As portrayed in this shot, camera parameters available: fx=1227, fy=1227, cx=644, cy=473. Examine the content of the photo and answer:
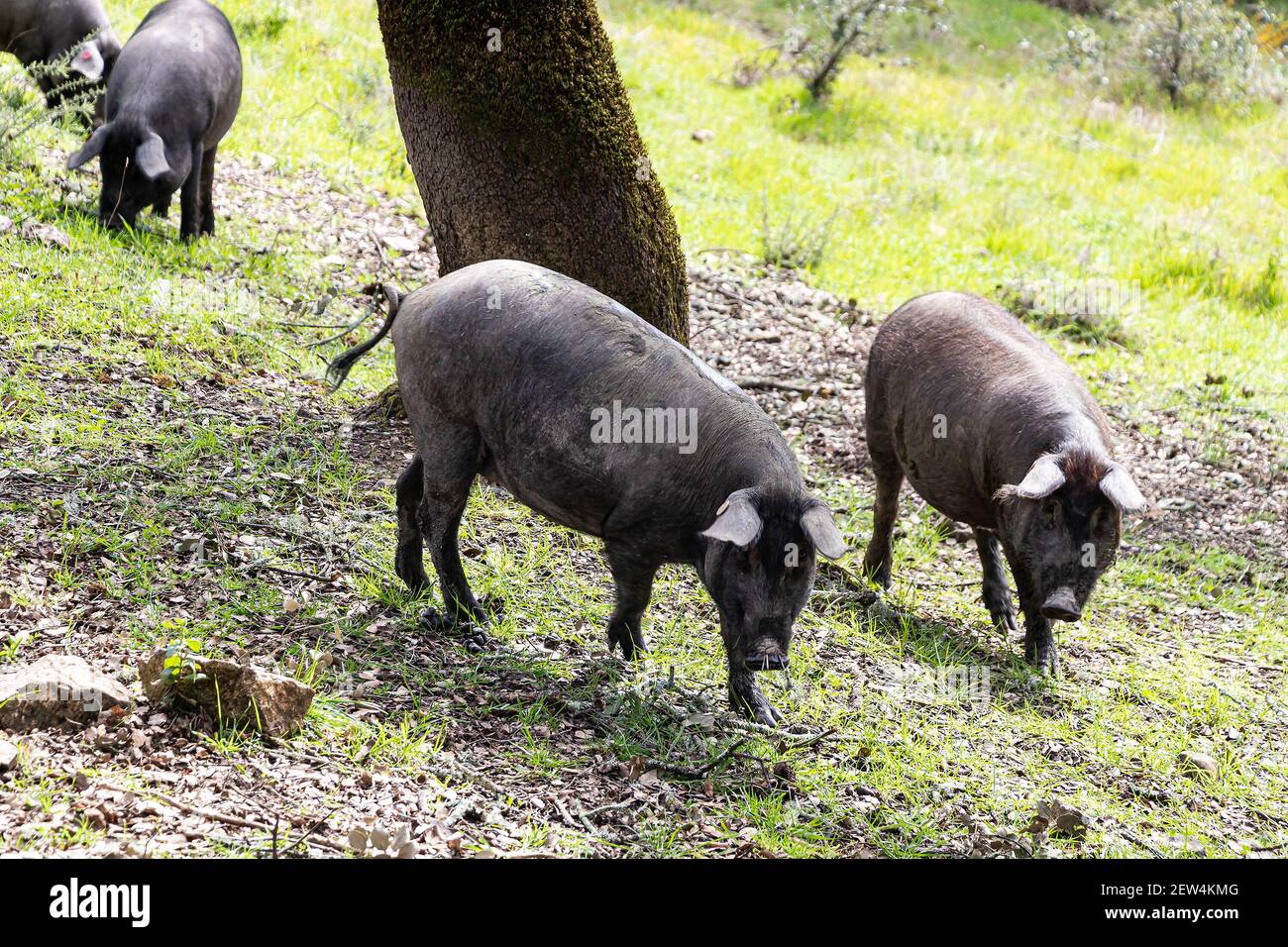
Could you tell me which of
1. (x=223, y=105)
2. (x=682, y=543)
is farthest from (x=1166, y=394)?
(x=223, y=105)

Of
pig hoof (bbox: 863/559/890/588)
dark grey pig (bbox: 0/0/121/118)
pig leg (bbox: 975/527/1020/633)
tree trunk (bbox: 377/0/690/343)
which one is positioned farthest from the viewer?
dark grey pig (bbox: 0/0/121/118)

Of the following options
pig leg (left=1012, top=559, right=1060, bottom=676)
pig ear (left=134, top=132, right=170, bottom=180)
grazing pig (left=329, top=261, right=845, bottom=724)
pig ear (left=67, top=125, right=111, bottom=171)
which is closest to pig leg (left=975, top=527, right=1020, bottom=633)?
pig leg (left=1012, top=559, right=1060, bottom=676)

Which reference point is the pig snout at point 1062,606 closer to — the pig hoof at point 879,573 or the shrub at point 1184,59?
the pig hoof at point 879,573

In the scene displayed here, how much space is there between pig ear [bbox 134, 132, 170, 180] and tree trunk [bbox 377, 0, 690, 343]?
2.24 metres

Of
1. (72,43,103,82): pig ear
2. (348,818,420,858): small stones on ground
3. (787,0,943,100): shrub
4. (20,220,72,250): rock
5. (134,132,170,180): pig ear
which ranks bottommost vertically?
(348,818,420,858): small stones on ground

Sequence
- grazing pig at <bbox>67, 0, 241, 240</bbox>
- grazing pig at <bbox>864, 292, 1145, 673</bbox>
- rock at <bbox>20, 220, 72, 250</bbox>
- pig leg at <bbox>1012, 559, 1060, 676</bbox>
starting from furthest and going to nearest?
grazing pig at <bbox>67, 0, 241, 240</bbox>, rock at <bbox>20, 220, 72, 250</bbox>, pig leg at <bbox>1012, 559, 1060, 676</bbox>, grazing pig at <bbox>864, 292, 1145, 673</bbox>

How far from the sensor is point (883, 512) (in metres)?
5.99

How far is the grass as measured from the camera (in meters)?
4.00

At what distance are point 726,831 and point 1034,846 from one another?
37.9 inches

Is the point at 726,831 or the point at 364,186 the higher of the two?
the point at 364,186

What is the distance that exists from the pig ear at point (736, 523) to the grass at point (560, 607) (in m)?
0.79

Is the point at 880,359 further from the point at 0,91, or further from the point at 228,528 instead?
the point at 0,91

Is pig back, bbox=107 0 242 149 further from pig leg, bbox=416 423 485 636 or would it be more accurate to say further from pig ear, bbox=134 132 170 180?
pig leg, bbox=416 423 485 636

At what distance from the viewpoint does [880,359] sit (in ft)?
19.7
